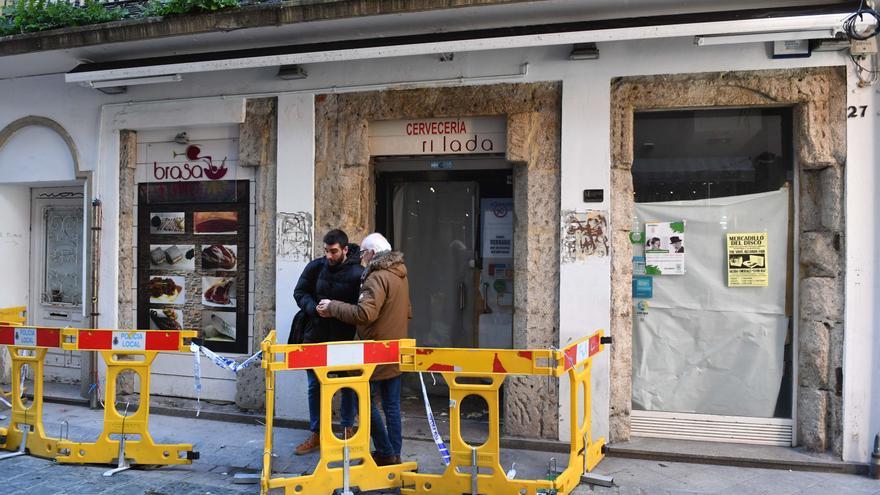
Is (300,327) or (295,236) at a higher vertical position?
(295,236)

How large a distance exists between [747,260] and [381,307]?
3.44m

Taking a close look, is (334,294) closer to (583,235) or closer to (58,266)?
(583,235)

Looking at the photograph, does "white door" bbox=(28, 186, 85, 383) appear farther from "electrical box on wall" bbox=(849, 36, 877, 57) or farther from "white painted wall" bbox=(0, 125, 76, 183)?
"electrical box on wall" bbox=(849, 36, 877, 57)

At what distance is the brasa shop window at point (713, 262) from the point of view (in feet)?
19.2

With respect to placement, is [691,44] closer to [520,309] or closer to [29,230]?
[520,309]

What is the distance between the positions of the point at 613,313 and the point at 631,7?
2.74 m

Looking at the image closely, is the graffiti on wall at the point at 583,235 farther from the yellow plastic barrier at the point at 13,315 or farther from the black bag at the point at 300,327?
the yellow plastic barrier at the point at 13,315

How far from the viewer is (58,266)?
8234mm

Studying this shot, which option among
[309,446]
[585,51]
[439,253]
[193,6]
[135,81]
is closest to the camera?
[309,446]

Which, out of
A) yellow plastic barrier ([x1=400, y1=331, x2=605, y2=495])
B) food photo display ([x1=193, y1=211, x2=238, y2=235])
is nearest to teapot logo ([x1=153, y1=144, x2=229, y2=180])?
food photo display ([x1=193, y1=211, x2=238, y2=235])

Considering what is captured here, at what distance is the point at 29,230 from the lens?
830 centimetres

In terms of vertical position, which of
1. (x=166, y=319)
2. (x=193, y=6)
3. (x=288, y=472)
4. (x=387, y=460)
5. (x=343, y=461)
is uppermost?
(x=193, y=6)

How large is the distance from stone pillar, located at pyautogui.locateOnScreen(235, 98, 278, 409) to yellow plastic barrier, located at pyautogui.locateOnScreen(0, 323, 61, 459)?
1849mm

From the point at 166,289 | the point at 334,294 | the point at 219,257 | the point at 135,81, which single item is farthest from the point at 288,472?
the point at 135,81
